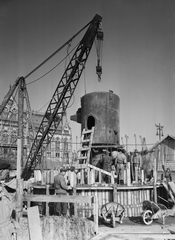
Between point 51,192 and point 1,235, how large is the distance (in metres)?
6.54

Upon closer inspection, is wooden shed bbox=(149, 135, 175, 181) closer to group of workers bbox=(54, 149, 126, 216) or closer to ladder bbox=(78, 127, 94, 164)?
ladder bbox=(78, 127, 94, 164)

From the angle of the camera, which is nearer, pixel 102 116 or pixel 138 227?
pixel 138 227

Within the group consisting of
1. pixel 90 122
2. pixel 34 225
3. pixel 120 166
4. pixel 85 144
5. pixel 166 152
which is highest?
pixel 90 122

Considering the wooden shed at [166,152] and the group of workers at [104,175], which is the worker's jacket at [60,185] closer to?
the group of workers at [104,175]

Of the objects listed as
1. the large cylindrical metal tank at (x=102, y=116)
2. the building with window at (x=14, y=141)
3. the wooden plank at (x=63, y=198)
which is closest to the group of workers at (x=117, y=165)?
the large cylindrical metal tank at (x=102, y=116)

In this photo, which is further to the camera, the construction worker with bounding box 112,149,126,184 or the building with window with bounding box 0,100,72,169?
the building with window with bounding box 0,100,72,169

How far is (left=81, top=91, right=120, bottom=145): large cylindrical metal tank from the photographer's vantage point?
16.2 metres

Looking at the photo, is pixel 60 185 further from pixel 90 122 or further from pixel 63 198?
pixel 90 122

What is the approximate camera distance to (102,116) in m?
16.4

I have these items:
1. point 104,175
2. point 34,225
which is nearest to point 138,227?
point 34,225

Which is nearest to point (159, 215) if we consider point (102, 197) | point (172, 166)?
point (102, 197)

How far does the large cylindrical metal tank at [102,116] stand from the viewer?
16.2 metres

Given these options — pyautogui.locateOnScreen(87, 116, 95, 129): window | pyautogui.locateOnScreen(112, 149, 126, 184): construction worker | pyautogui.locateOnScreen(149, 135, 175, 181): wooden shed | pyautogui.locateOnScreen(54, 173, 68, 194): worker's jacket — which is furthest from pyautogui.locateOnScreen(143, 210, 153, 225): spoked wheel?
pyautogui.locateOnScreen(149, 135, 175, 181): wooden shed

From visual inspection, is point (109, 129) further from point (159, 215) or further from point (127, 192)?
point (159, 215)
